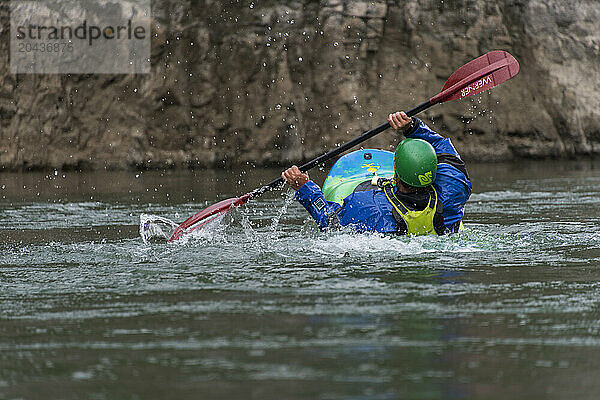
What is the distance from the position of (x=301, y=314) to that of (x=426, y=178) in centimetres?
241

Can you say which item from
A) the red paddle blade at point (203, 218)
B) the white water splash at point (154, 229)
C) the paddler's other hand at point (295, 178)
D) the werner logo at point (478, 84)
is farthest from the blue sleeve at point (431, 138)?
the white water splash at point (154, 229)

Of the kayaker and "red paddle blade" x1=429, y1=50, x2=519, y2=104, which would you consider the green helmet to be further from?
"red paddle blade" x1=429, y1=50, x2=519, y2=104

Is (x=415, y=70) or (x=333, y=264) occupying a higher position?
(x=415, y=70)

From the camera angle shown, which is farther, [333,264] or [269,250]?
[269,250]

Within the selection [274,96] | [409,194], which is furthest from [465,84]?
[274,96]

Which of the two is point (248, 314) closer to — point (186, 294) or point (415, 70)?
point (186, 294)

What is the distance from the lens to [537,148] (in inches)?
754

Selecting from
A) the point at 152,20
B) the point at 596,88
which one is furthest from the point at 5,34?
the point at 596,88

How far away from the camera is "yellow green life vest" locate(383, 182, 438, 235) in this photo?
6.19 metres

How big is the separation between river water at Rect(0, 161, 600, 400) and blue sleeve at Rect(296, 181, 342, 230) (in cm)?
16

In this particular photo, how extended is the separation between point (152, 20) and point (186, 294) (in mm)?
14579

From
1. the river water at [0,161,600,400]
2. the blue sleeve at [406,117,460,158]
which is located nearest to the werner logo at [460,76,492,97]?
the blue sleeve at [406,117,460,158]

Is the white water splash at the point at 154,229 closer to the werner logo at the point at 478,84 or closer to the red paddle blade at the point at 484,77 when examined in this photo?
the red paddle blade at the point at 484,77

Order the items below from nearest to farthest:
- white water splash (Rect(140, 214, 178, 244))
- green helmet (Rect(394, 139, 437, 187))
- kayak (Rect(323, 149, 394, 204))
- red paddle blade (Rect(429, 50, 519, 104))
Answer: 1. green helmet (Rect(394, 139, 437, 187))
2. white water splash (Rect(140, 214, 178, 244))
3. red paddle blade (Rect(429, 50, 519, 104))
4. kayak (Rect(323, 149, 394, 204))
